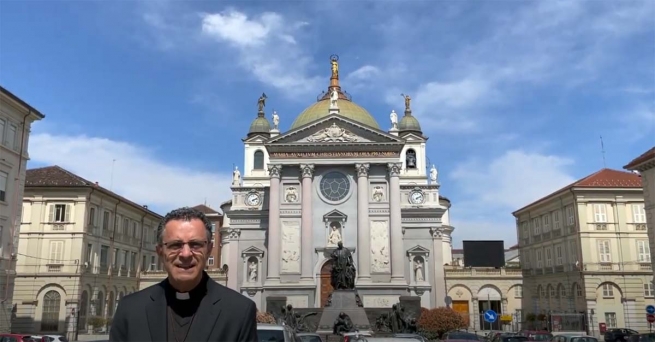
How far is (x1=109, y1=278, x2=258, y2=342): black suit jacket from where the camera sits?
2.83 metres

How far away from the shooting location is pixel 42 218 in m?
42.8

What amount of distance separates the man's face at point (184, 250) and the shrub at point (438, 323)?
33033mm

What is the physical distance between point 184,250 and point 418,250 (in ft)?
164

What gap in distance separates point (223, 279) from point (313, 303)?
13.1 metres

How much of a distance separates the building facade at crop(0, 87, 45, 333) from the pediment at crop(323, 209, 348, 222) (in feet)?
76.2

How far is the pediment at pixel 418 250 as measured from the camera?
51688 millimetres

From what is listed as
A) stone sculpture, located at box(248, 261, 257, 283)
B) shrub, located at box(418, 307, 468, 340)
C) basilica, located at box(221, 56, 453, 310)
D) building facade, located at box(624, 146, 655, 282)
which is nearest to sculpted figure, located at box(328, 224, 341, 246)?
basilica, located at box(221, 56, 453, 310)

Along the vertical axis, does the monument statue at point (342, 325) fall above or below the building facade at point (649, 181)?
below

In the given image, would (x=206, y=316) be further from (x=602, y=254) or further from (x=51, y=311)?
(x=602, y=254)

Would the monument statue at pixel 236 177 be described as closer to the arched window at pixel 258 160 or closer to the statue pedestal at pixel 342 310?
the arched window at pixel 258 160

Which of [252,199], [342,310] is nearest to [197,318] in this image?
[342,310]

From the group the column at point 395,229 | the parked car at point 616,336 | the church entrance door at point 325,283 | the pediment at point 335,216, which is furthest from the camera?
the pediment at point 335,216

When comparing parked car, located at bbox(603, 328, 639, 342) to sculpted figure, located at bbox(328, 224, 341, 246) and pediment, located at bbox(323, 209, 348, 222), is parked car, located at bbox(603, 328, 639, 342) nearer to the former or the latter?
sculpted figure, located at bbox(328, 224, 341, 246)

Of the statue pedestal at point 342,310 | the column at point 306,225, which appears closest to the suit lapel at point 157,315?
the statue pedestal at point 342,310
